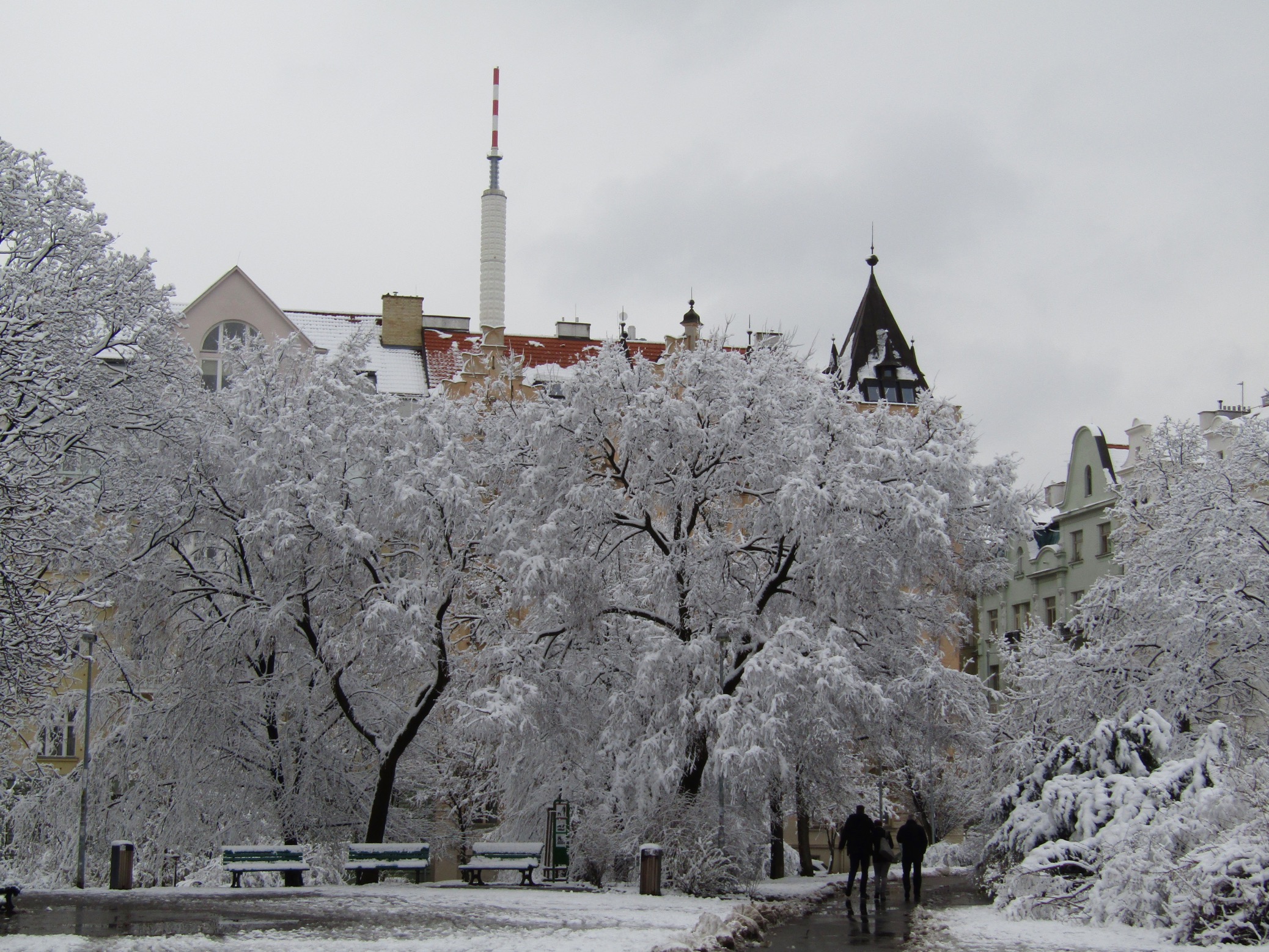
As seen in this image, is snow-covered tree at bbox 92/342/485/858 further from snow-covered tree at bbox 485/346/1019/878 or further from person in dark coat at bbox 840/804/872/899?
person in dark coat at bbox 840/804/872/899

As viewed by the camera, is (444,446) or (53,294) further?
(444,446)

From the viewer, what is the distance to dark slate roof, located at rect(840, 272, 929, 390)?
65.6 meters

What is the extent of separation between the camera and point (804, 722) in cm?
2594

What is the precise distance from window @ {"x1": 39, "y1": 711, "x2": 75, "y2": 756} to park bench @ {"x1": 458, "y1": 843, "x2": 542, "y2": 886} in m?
9.47

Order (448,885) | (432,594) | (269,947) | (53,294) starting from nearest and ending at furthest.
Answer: (269,947) < (53,294) < (448,885) < (432,594)

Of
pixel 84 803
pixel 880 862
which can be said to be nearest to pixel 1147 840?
pixel 880 862

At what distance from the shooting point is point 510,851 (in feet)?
88.3

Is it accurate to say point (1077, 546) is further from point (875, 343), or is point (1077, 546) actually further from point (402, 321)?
point (402, 321)

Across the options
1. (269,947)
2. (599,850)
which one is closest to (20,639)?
(269,947)

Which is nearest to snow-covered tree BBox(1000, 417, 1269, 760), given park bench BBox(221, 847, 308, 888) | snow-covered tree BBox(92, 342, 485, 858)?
snow-covered tree BBox(92, 342, 485, 858)

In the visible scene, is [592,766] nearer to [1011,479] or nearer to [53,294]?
[1011,479]

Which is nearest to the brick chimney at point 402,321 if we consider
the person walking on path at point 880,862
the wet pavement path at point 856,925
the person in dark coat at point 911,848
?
the wet pavement path at point 856,925

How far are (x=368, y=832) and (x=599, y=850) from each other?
5.38 metres

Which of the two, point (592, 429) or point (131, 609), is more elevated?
point (592, 429)
